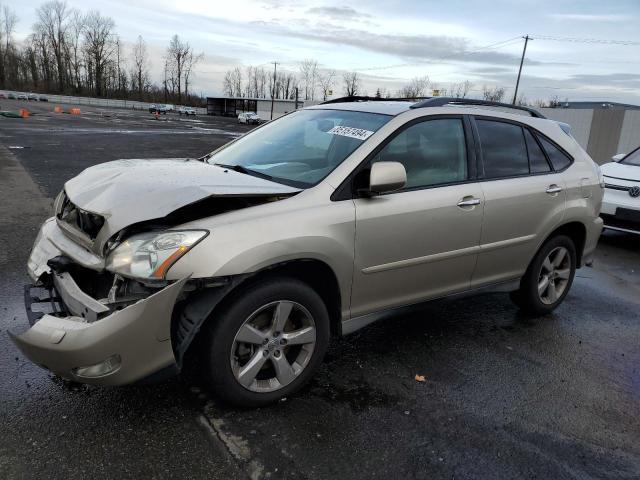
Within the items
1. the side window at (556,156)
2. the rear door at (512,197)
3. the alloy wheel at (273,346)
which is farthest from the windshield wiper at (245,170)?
the side window at (556,156)

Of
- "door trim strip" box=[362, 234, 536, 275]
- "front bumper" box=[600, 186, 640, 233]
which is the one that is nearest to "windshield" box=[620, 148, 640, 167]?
"front bumper" box=[600, 186, 640, 233]

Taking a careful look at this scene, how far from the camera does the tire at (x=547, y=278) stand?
14.8 ft

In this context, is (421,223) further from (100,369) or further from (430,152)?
(100,369)

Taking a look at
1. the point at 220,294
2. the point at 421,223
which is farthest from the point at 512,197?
the point at 220,294

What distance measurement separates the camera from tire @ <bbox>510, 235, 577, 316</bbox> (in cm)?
450

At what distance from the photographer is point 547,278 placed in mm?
4645

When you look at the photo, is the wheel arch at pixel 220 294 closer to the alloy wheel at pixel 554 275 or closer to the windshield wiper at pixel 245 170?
the windshield wiper at pixel 245 170

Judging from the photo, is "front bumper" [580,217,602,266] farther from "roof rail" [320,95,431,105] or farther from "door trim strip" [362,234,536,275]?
"roof rail" [320,95,431,105]

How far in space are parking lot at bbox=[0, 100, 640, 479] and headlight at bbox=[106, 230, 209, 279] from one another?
0.87 m

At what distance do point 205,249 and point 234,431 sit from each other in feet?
3.31

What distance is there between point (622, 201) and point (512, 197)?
464cm

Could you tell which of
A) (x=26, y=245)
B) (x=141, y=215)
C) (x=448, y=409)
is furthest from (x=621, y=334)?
(x=26, y=245)

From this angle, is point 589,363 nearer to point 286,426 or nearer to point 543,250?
point 543,250

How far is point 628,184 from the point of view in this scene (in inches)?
301
